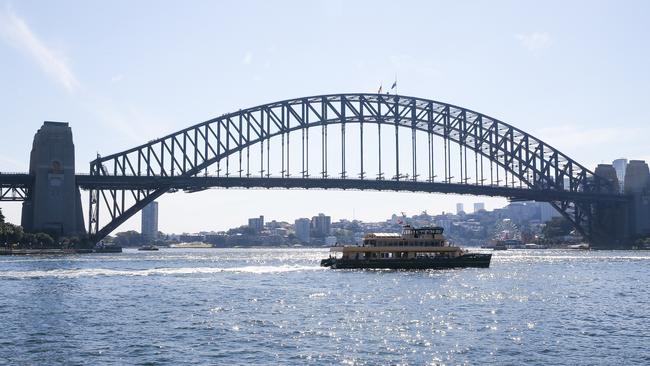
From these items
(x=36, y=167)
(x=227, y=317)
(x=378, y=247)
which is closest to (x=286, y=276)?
(x=378, y=247)

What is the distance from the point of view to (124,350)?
36.0m

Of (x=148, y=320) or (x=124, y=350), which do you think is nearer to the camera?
(x=124, y=350)

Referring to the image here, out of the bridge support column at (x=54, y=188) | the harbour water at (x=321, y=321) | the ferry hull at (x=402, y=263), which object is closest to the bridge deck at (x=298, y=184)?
the bridge support column at (x=54, y=188)

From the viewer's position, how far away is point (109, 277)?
7894cm

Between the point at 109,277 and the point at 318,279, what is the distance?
2049cm

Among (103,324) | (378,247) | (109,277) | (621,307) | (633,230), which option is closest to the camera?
(103,324)

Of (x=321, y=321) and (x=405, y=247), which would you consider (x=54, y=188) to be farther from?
(x=321, y=321)

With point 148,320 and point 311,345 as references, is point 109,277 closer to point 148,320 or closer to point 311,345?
point 148,320

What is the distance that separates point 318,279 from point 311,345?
42.9 metres

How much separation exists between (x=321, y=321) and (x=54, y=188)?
93.0 metres

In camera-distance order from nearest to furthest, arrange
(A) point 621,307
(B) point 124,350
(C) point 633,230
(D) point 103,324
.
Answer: (B) point 124,350
(D) point 103,324
(A) point 621,307
(C) point 633,230

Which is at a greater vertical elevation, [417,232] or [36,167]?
[36,167]

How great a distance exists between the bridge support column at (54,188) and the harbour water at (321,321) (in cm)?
5065

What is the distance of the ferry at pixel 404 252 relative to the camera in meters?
95.2
